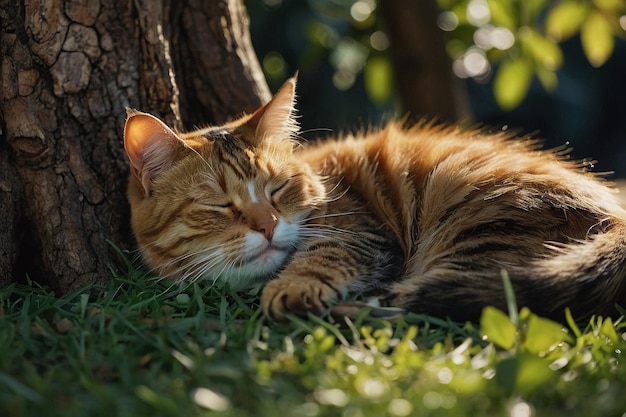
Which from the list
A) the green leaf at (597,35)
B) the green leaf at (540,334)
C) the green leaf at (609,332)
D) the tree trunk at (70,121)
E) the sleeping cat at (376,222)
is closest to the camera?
the green leaf at (540,334)

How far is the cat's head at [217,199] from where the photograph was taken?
2.55 meters

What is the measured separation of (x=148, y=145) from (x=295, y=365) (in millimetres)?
1158

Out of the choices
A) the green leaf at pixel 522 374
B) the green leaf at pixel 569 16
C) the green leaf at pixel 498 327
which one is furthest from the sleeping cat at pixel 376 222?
the green leaf at pixel 569 16

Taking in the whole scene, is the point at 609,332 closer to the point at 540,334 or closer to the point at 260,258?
the point at 540,334

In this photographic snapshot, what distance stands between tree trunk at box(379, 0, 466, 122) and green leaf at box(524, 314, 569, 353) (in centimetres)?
282

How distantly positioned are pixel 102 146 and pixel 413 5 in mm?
2478

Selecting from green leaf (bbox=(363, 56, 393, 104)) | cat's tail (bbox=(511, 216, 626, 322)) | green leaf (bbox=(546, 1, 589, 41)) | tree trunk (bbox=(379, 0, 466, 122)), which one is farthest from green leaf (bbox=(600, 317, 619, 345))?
green leaf (bbox=(363, 56, 393, 104))

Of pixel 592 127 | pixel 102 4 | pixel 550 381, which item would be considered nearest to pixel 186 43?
pixel 102 4

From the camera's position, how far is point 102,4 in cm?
285

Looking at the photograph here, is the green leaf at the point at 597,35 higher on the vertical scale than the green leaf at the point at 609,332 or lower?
higher

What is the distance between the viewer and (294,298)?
2207 mm

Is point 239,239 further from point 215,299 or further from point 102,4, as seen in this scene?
point 102,4

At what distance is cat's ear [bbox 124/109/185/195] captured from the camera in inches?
99.3

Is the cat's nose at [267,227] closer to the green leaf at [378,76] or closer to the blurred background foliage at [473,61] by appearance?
the blurred background foliage at [473,61]
